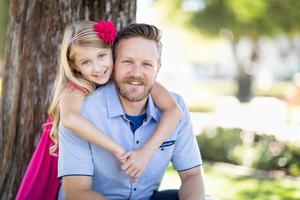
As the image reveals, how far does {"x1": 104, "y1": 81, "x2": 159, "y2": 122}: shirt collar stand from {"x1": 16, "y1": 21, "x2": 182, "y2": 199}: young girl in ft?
0.17

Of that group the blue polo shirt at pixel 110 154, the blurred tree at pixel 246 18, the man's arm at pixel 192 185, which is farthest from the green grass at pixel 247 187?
the blurred tree at pixel 246 18

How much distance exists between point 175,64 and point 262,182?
1078 inches

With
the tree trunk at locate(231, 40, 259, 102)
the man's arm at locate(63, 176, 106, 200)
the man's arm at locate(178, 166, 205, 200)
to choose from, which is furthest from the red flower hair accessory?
the tree trunk at locate(231, 40, 259, 102)

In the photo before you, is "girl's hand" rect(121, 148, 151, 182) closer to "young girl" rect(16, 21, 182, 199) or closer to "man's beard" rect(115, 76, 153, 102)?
"young girl" rect(16, 21, 182, 199)

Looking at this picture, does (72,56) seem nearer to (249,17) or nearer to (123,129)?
(123,129)

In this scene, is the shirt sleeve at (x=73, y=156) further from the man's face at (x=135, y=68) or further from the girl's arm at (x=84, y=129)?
the man's face at (x=135, y=68)

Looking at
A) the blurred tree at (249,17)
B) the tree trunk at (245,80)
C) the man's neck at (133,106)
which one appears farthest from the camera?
the tree trunk at (245,80)

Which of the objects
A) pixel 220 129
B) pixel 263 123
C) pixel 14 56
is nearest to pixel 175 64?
pixel 263 123

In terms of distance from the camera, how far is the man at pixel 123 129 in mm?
3023

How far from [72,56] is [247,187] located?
14.2 feet

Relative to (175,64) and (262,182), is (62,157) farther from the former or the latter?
(175,64)

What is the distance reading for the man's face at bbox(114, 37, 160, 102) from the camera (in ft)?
10.00

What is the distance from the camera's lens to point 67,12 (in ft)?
12.4

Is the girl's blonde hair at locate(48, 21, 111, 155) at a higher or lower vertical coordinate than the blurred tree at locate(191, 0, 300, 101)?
lower
